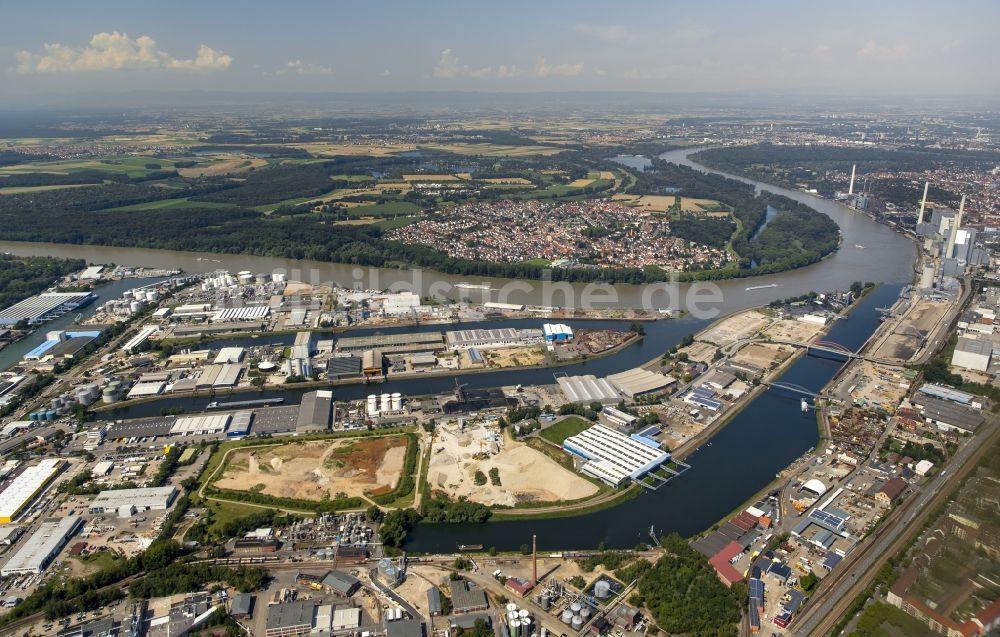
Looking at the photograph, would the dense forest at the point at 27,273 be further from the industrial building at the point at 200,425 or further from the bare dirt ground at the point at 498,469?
the bare dirt ground at the point at 498,469

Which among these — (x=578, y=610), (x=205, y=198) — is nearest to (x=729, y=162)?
(x=205, y=198)

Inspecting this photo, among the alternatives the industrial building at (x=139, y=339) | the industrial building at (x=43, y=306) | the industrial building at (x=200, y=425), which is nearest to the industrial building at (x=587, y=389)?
the industrial building at (x=200, y=425)

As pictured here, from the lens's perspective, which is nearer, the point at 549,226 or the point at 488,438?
the point at 488,438

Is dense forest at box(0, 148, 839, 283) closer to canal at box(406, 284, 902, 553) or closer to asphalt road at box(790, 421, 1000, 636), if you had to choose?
canal at box(406, 284, 902, 553)

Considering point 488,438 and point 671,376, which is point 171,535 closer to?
point 488,438

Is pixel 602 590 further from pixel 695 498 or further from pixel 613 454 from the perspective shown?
pixel 613 454
